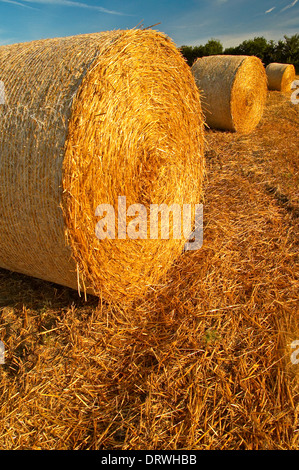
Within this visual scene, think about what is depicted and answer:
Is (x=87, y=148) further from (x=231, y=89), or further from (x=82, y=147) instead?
(x=231, y=89)

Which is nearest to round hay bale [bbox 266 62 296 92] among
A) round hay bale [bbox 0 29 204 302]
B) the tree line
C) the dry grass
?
the tree line

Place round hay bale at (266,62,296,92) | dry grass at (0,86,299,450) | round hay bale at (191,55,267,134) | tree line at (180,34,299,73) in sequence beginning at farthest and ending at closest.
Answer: tree line at (180,34,299,73)
round hay bale at (266,62,296,92)
round hay bale at (191,55,267,134)
dry grass at (0,86,299,450)

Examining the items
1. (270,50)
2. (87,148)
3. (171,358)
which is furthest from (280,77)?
(171,358)

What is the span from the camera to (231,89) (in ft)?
26.9

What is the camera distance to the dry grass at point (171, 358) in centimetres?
233

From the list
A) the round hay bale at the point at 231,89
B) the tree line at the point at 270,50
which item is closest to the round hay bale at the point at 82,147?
the round hay bale at the point at 231,89

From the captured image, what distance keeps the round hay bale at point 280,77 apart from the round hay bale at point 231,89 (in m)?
6.07

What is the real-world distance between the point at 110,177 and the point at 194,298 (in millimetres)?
1402

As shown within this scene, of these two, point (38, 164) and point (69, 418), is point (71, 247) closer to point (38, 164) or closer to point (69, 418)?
point (38, 164)

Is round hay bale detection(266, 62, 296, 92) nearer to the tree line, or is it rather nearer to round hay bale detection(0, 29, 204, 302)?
the tree line

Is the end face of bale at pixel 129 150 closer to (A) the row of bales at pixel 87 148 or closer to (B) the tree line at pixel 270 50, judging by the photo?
(A) the row of bales at pixel 87 148

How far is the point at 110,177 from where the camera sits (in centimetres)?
290

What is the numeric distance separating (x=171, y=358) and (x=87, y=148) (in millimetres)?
1743

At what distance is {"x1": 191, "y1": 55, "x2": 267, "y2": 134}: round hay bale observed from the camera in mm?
8328
